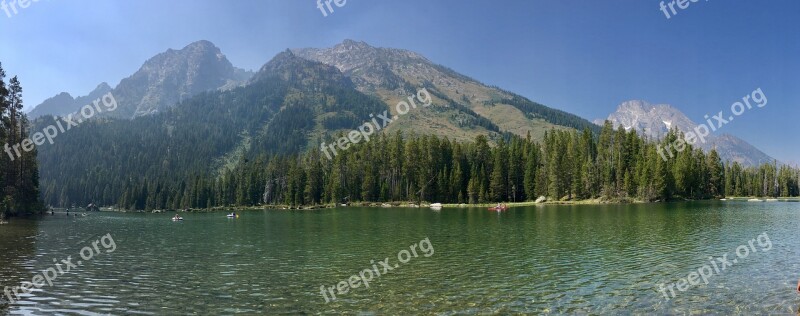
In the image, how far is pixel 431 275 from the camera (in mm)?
33250

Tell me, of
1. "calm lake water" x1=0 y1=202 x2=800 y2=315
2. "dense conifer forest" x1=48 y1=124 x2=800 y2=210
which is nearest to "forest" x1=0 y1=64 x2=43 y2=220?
"calm lake water" x1=0 y1=202 x2=800 y2=315

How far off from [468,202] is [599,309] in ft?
480

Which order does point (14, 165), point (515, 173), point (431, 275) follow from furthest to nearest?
1. point (515, 173)
2. point (14, 165)
3. point (431, 275)

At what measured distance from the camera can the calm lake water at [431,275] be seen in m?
24.6

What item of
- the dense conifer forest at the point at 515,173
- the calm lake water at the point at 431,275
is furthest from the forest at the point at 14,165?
the dense conifer forest at the point at 515,173

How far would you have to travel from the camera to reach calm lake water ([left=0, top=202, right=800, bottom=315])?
24641mm

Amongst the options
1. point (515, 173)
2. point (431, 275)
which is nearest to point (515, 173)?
point (515, 173)

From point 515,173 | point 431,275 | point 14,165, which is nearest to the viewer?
point 431,275

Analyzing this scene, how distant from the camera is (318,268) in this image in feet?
121

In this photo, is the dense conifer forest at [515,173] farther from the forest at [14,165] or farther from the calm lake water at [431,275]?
the calm lake water at [431,275]

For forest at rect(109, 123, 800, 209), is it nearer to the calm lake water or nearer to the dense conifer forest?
the dense conifer forest

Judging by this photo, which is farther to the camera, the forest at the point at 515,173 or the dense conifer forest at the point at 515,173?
the forest at the point at 515,173

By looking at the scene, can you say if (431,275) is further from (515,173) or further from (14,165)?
(515,173)

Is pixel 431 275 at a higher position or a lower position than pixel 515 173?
lower
